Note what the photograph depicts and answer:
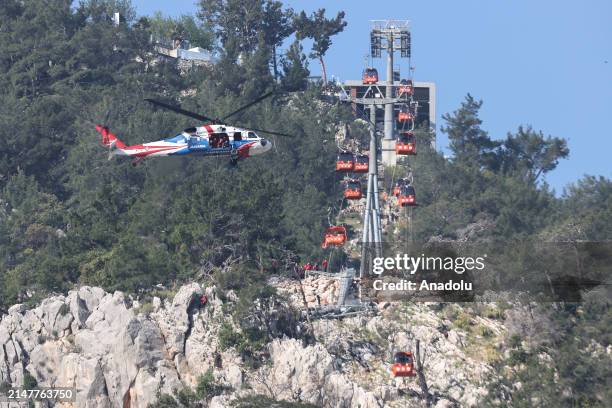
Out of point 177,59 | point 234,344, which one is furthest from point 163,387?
point 177,59

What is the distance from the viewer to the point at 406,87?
121750 millimetres

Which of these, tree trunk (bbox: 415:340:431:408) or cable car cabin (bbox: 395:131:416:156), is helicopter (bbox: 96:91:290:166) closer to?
tree trunk (bbox: 415:340:431:408)

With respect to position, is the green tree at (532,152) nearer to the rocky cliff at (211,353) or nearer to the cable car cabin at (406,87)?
the cable car cabin at (406,87)

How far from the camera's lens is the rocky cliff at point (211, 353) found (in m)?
85.9

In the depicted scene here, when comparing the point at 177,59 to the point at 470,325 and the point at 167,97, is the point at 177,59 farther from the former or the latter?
the point at 470,325

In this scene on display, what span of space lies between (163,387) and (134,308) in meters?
5.58

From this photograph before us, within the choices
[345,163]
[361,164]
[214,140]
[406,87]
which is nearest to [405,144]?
[361,164]

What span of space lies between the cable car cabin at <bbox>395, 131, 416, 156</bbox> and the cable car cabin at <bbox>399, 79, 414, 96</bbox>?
20.6m

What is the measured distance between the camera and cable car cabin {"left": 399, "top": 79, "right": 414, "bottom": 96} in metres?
120

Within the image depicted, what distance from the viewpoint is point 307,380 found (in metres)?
85.9

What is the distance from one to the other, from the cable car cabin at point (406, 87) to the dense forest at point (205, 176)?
14.0 feet

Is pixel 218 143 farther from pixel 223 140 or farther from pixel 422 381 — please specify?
pixel 422 381

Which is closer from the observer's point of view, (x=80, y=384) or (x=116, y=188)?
(x=80, y=384)

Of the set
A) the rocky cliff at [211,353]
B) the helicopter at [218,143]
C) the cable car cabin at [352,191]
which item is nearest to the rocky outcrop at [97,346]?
the rocky cliff at [211,353]
